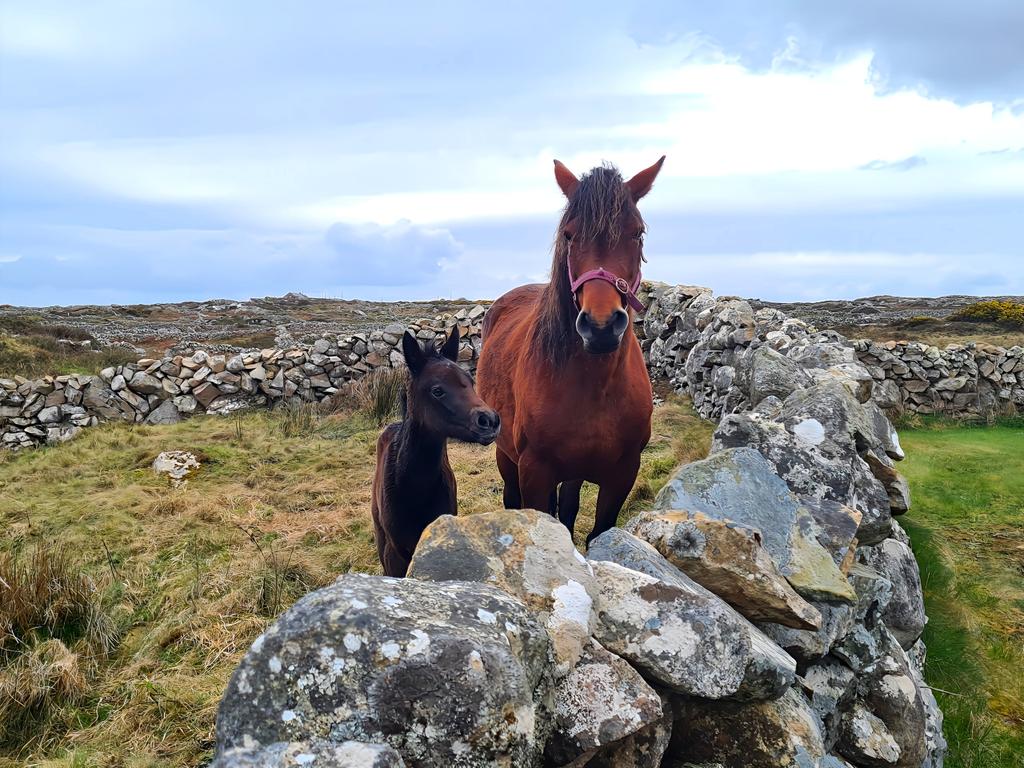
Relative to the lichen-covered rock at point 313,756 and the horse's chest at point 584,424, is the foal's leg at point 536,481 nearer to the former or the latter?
the horse's chest at point 584,424

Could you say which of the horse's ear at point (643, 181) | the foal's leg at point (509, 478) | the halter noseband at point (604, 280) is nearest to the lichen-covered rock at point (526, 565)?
the halter noseband at point (604, 280)

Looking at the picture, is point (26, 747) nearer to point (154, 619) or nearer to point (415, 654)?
point (154, 619)

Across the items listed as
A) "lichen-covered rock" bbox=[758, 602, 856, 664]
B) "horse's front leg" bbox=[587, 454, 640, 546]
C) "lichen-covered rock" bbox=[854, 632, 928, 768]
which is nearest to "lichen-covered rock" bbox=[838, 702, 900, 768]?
"lichen-covered rock" bbox=[854, 632, 928, 768]

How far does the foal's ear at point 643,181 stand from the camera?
12.2 ft

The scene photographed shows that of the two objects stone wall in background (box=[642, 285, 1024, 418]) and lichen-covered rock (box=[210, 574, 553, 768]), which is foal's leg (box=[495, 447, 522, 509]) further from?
stone wall in background (box=[642, 285, 1024, 418])

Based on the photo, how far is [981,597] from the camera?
538cm

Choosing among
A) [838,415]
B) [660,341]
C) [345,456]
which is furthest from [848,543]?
[660,341]

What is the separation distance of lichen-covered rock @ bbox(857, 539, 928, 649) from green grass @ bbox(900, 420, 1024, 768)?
14.9 inches

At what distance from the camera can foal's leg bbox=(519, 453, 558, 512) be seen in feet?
13.1

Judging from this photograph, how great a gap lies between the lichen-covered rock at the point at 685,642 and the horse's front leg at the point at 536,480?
69.4 inches

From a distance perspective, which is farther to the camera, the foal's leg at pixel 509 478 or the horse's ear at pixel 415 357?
the foal's leg at pixel 509 478

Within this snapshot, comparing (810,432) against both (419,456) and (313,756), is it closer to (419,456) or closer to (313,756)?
(419,456)

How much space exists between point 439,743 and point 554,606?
0.67m

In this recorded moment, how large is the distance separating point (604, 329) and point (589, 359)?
23.8 inches
